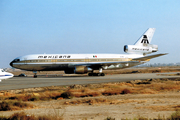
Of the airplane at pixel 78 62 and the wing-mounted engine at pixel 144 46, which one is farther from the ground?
the wing-mounted engine at pixel 144 46

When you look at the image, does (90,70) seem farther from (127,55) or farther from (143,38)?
(143,38)

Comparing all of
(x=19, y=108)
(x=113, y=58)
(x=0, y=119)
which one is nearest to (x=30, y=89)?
(x=19, y=108)

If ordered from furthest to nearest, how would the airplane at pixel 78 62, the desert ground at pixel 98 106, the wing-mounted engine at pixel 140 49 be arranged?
the wing-mounted engine at pixel 140 49
the airplane at pixel 78 62
the desert ground at pixel 98 106

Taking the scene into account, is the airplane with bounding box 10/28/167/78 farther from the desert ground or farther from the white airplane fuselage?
the desert ground

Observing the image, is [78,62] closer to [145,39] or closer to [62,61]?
[62,61]

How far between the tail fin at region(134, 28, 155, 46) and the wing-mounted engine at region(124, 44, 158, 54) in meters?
0.76

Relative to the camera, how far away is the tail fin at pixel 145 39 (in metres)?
49.1

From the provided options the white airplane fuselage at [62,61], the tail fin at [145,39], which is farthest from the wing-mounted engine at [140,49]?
the white airplane fuselage at [62,61]

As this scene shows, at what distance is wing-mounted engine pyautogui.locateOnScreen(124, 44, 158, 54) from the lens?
48.2 m

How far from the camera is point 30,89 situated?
24594 mm

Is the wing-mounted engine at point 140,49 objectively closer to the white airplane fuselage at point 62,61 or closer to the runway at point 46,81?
the white airplane fuselage at point 62,61

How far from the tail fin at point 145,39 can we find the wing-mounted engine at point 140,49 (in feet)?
2.49

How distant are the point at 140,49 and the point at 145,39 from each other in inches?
104

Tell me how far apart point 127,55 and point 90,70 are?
8.87 meters
